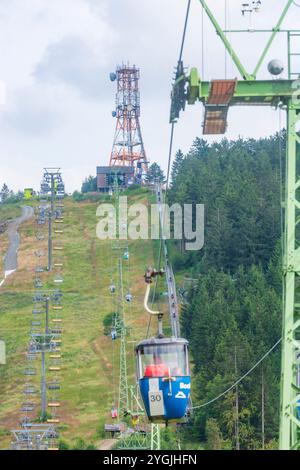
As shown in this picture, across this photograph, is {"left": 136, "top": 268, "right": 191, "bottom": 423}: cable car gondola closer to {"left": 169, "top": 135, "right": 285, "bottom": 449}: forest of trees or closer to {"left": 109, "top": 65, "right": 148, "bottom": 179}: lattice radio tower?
{"left": 169, "top": 135, "right": 285, "bottom": 449}: forest of trees

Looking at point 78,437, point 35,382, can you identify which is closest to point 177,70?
point 78,437

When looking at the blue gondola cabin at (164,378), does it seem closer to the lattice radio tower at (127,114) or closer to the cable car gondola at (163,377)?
the cable car gondola at (163,377)

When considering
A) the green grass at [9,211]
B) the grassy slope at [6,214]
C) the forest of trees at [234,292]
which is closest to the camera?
the forest of trees at [234,292]

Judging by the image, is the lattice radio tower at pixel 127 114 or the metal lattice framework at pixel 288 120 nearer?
the metal lattice framework at pixel 288 120

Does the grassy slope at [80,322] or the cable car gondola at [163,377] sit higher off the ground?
the grassy slope at [80,322]

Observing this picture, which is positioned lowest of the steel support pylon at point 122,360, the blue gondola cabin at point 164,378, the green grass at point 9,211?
the blue gondola cabin at point 164,378

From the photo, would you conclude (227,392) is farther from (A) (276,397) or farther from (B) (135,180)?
(B) (135,180)

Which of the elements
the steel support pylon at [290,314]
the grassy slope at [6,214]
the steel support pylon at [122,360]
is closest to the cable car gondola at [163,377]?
the steel support pylon at [290,314]
